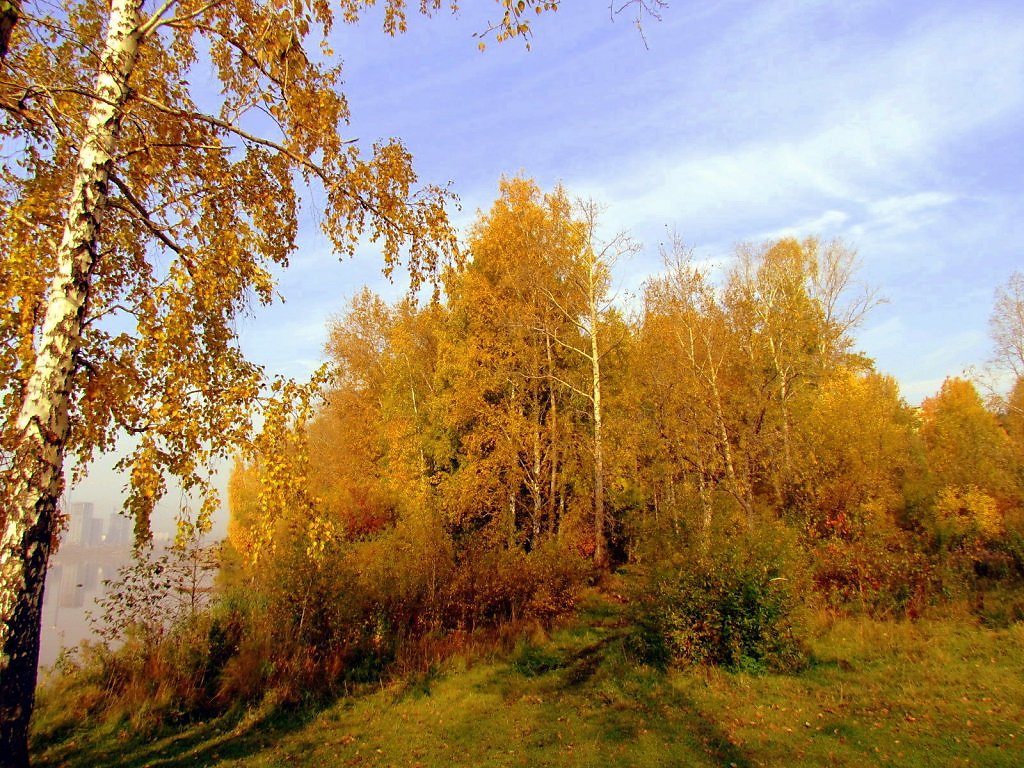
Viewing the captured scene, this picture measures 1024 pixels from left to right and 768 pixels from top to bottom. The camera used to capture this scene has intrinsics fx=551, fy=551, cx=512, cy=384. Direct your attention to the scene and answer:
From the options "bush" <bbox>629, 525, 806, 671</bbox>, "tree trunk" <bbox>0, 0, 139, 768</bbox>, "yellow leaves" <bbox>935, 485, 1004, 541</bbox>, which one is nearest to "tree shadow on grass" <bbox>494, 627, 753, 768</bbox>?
"bush" <bbox>629, 525, 806, 671</bbox>

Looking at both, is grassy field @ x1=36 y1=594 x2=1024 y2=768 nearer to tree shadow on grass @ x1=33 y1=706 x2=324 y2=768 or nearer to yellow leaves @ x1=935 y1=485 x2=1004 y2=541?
tree shadow on grass @ x1=33 y1=706 x2=324 y2=768

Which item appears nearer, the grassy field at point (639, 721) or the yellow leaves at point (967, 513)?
the grassy field at point (639, 721)

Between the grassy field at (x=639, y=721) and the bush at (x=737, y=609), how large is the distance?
1.13 ft

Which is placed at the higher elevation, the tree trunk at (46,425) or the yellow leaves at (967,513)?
the tree trunk at (46,425)

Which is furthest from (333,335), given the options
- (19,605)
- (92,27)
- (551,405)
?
(19,605)

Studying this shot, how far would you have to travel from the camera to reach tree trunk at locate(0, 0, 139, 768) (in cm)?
374

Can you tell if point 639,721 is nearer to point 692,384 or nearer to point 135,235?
point 135,235

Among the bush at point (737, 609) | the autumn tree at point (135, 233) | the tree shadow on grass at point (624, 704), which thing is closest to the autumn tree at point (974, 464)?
the bush at point (737, 609)

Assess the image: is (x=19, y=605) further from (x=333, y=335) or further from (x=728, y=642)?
(x=333, y=335)

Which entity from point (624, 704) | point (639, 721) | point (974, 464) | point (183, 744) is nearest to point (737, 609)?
point (624, 704)

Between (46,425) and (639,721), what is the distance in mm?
7412

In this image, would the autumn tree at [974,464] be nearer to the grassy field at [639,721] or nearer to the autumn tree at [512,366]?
the grassy field at [639,721]

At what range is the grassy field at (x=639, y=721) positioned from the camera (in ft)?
20.9

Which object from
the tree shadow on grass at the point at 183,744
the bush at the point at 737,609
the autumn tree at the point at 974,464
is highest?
the autumn tree at the point at 974,464
